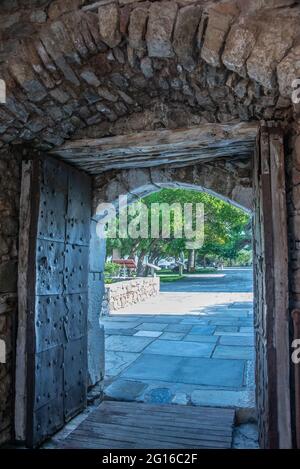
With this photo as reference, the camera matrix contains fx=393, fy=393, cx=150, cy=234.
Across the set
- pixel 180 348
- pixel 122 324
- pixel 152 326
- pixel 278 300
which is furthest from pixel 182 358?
pixel 278 300

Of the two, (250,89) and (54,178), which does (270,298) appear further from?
(54,178)

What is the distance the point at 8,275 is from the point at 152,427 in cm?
167

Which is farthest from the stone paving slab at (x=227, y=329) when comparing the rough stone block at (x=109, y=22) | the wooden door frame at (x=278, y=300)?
the rough stone block at (x=109, y=22)

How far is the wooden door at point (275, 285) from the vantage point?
230 cm

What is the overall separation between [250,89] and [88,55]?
3.27ft

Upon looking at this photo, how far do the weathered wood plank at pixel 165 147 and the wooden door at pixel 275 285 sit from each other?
32 cm

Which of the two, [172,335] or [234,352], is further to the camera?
[172,335]

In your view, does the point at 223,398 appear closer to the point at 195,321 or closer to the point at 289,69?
the point at 289,69

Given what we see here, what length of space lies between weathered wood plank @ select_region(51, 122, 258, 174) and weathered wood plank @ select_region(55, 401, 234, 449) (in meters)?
2.22

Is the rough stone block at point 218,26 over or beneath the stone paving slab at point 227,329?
over

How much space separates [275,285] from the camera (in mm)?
2418

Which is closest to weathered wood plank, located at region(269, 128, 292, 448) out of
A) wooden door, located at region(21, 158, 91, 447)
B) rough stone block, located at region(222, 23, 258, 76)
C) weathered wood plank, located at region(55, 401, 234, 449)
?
rough stone block, located at region(222, 23, 258, 76)

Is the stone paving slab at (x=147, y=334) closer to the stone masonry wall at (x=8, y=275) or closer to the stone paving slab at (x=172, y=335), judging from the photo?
the stone paving slab at (x=172, y=335)
